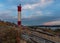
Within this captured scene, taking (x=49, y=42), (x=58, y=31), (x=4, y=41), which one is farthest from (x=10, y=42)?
(x=58, y=31)

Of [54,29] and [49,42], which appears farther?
[54,29]

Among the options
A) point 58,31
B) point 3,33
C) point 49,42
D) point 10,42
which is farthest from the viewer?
point 58,31

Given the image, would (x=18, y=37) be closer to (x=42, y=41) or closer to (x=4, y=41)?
(x=4, y=41)

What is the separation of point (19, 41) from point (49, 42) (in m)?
2.59

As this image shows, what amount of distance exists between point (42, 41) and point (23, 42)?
90.1 inches

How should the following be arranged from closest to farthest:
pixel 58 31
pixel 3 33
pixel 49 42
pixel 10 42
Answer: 1. pixel 10 42
2. pixel 3 33
3. pixel 49 42
4. pixel 58 31

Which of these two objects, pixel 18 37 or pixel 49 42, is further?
pixel 49 42

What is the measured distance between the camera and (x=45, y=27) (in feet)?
78.7

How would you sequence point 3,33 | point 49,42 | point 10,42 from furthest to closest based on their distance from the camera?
point 49,42, point 3,33, point 10,42

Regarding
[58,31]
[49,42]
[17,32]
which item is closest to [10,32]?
[17,32]

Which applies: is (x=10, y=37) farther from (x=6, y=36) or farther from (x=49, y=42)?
(x=49, y=42)

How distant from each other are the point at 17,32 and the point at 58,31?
10.2 m

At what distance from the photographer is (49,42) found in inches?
575

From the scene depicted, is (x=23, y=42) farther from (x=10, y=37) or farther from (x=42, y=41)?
(x=42, y=41)
